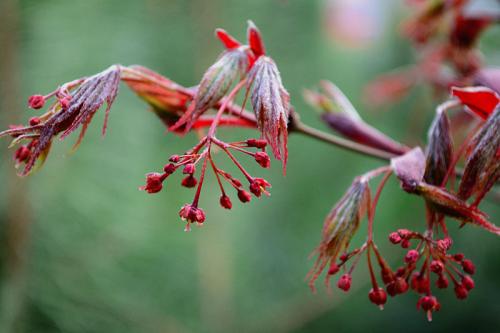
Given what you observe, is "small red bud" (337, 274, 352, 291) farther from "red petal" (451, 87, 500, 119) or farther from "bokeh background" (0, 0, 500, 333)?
"bokeh background" (0, 0, 500, 333)

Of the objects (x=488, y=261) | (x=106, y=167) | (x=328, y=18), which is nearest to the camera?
(x=106, y=167)

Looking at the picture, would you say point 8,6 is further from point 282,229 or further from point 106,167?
point 282,229

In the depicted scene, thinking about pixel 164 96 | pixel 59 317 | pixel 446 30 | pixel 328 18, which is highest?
pixel 328 18

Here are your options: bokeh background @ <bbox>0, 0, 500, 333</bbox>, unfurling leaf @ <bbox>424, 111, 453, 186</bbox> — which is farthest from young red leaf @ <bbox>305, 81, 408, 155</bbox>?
bokeh background @ <bbox>0, 0, 500, 333</bbox>

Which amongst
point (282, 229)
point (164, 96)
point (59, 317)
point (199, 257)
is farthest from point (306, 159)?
point (164, 96)

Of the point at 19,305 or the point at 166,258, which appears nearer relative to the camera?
the point at 19,305

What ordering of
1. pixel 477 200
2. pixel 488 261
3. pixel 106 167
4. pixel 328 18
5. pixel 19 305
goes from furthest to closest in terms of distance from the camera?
pixel 328 18, pixel 488 261, pixel 106 167, pixel 19 305, pixel 477 200
